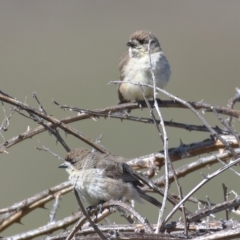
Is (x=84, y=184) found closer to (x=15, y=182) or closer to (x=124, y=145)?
(x=15, y=182)

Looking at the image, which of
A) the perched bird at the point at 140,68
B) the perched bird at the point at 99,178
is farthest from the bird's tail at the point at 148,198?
the perched bird at the point at 140,68

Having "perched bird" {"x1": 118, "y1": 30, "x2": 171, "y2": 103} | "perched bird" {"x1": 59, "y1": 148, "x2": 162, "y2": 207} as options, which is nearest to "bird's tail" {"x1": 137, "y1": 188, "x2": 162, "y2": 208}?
"perched bird" {"x1": 59, "y1": 148, "x2": 162, "y2": 207}

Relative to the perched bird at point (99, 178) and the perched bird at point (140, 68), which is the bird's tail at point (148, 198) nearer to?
the perched bird at point (99, 178)

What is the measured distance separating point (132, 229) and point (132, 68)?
4.85m

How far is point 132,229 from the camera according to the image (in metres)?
3.46

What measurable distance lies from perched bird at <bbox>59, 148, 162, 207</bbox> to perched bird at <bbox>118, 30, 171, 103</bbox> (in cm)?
262

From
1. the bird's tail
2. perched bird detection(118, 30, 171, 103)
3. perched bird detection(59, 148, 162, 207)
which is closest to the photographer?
the bird's tail

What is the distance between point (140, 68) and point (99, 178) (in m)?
3.06

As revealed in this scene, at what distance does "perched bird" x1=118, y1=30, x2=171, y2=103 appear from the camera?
308 inches

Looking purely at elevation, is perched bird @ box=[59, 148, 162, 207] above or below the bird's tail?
above

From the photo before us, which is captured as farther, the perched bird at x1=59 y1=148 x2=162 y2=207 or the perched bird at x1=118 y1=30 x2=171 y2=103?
the perched bird at x1=118 y1=30 x2=171 y2=103

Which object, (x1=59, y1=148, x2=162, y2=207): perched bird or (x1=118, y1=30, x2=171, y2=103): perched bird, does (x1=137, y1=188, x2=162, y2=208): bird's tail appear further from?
(x1=118, y1=30, x2=171, y2=103): perched bird

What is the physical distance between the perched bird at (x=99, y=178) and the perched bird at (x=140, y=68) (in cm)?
262

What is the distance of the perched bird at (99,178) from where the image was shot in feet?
16.6
